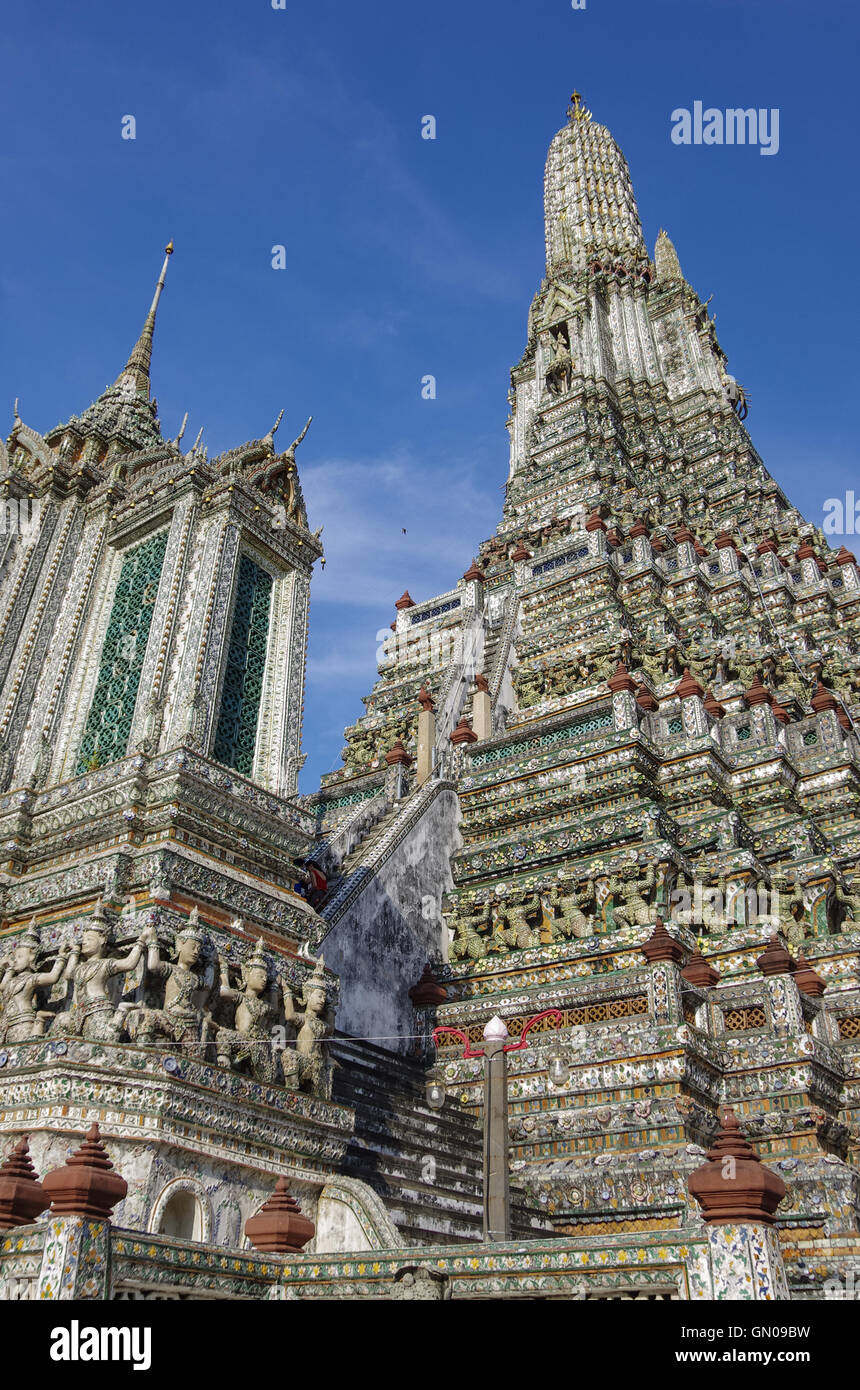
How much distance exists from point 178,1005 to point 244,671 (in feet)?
13.6

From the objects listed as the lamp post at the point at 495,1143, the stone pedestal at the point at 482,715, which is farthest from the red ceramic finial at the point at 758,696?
the lamp post at the point at 495,1143

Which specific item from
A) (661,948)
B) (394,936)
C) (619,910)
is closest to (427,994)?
(394,936)

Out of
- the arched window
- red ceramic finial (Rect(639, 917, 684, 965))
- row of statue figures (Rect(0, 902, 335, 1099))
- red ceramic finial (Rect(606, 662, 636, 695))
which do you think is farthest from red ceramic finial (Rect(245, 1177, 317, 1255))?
red ceramic finial (Rect(606, 662, 636, 695))

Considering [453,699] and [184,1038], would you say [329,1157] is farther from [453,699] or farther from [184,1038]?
[453,699]

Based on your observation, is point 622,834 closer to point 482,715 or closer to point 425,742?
point 482,715

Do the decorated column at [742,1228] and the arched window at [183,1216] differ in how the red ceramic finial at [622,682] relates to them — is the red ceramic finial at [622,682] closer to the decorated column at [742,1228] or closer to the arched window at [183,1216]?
the arched window at [183,1216]

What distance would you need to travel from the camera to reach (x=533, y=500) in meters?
25.6

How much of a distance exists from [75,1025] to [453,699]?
469 inches

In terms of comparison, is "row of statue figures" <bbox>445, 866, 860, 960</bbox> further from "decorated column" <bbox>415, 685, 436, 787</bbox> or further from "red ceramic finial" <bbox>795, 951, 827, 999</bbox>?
"decorated column" <bbox>415, 685, 436, 787</bbox>

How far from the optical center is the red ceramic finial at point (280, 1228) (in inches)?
248

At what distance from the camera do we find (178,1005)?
7785mm

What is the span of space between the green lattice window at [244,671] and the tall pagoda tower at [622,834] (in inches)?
107

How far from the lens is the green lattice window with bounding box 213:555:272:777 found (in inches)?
417
